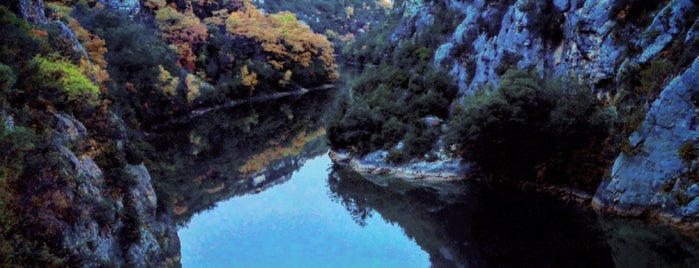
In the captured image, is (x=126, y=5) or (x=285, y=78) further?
(x=285, y=78)

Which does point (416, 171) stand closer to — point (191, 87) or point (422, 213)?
point (422, 213)

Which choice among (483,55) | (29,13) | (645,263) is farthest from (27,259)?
(483,55)

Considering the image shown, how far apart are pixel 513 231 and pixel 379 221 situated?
227 inches

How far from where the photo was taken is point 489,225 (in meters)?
19.8

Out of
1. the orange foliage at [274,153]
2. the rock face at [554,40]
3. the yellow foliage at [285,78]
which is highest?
the rock face at [554,40]

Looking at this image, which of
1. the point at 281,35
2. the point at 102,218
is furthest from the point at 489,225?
the point at 281,35

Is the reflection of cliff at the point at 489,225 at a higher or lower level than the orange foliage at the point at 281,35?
lower

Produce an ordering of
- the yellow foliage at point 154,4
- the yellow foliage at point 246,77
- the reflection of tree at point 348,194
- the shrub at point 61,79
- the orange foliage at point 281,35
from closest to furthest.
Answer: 1. the shrub at point 61,79
2. the reflection of tree at point 348,194
3. the yellow foliage at point 154,4
4. the yellow foliage at point 246,77
5. the orange foliage at point 281,35

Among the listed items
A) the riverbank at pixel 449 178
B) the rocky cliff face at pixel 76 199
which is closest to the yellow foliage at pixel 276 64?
the riverbank at pixel 449 178

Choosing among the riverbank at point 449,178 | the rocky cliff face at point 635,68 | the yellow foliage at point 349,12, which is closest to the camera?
the rocky cliff face at point 635,68

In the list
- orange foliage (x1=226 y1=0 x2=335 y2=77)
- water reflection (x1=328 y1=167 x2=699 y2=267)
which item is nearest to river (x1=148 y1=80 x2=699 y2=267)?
water reflection (x1=328 y1=167 x2=699 y2=267)

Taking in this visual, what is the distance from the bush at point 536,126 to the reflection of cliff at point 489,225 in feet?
5.21

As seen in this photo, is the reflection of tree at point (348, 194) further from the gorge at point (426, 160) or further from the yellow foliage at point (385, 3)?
the yellow foliage at point (385, 3)

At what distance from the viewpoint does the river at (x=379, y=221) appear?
1670 centimetres
